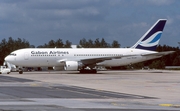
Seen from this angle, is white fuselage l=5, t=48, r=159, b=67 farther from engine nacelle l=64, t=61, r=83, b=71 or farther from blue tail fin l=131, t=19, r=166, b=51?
engine nacelle l=64, t=61, r=83, b=71

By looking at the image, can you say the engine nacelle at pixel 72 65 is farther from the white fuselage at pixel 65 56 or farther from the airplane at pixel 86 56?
the white fuselage at pixel 65 56

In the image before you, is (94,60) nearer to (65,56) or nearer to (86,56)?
(86,56)

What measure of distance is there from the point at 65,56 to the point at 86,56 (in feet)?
10.2

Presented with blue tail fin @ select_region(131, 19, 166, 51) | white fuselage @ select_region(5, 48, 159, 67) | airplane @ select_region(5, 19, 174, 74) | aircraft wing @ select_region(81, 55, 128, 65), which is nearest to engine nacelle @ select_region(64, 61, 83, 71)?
airplane @ select_region(5, 19, 174, 74)

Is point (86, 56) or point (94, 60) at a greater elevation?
point (86, 56)

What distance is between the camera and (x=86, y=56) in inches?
2451

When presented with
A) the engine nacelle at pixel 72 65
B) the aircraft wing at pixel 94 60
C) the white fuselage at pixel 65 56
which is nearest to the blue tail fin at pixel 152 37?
the white fuselage at pixel 65 56

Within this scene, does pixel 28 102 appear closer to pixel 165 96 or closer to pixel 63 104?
pixel 63 104

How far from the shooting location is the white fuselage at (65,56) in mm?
59469

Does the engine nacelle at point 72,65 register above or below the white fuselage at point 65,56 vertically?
below

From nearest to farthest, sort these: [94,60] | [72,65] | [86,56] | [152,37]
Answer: [72,65]
[94,60]
[86,56]
[152,37]

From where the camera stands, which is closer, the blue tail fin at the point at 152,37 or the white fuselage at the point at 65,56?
the white fuselage at the point at 65,56

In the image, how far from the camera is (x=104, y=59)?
200 ft

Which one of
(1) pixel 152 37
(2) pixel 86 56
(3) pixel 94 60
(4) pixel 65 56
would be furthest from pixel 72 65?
(1) pixel 152 37
